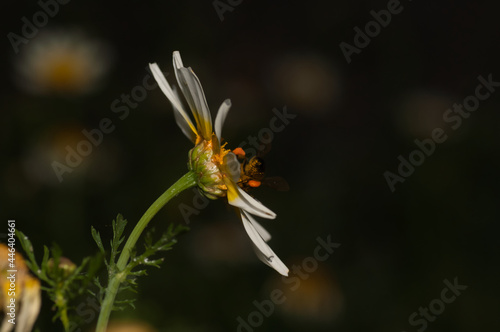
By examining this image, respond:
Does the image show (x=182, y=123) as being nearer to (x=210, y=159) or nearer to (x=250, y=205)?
(x=210, y=159)

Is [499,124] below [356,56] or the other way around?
below

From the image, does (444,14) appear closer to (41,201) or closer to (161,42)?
(161,42)

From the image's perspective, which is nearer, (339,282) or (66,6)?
(339,282)

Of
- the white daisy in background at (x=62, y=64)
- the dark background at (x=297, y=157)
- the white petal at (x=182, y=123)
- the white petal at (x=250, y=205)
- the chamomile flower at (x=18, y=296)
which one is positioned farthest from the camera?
the white daisy in background at (x=62, y=64)

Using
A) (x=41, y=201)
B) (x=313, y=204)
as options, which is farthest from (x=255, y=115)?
(x=41, y=201)

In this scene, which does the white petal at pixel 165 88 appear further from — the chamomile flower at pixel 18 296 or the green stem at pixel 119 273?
the chamomile flower at pixel 18 296

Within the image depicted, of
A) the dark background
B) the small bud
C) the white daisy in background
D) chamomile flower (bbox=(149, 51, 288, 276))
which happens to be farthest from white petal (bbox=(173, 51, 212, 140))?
the white daisy in background

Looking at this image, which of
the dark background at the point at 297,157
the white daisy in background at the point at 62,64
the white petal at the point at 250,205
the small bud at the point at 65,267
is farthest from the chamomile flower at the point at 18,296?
the white daisy in background at the point at 62,64
